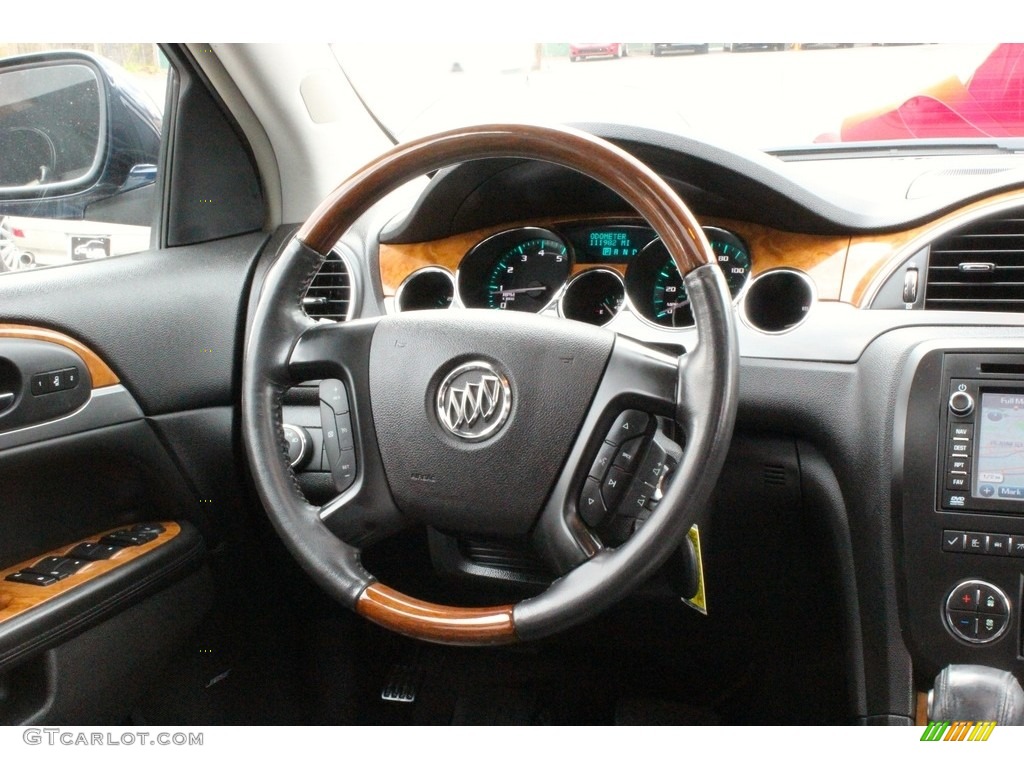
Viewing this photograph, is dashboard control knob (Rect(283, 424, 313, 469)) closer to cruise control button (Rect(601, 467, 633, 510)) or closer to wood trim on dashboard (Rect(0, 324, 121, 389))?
wood trim on dashboard (Rect(0, 324, 121, 389))

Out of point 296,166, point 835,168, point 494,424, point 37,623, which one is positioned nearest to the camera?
point 494,424

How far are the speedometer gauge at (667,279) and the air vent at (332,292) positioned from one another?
57cm

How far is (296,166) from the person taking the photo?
6.15ft

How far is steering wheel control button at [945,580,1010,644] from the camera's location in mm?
1239

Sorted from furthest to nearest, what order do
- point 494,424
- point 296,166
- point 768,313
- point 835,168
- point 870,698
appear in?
point 296,166
point 835,168
point 768,313
point 870,698
point 494,424

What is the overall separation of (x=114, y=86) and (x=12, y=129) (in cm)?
23

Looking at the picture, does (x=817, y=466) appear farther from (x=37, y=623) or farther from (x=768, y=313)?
(x=37, y=623)

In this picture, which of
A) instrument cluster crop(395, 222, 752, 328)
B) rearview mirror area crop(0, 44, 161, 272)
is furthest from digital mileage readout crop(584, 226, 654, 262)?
rearview mirror area crop(0, 44, 161, 272)

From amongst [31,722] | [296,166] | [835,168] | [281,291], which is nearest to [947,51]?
[835,168]

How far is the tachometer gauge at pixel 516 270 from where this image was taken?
64.1 inches

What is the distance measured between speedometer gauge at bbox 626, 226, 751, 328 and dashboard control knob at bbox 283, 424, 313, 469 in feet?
2.27

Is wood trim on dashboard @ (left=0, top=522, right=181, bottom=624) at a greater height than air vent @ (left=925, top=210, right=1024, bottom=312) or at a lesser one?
lesser

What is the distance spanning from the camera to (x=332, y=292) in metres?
1.69

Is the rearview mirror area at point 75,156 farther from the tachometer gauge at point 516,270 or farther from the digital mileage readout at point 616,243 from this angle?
the digital mileage readout at point 616,243
